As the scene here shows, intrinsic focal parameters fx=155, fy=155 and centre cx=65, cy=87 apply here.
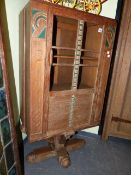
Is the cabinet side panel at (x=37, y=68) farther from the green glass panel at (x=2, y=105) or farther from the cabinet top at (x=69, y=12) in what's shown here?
the green glass panel at (x=2, y=105)

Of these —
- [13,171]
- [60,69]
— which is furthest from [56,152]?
[60,69]

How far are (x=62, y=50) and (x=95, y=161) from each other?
4.51 ft

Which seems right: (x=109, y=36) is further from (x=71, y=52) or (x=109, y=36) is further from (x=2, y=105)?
(x=2, y=105)

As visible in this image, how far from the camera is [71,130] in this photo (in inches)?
67.6

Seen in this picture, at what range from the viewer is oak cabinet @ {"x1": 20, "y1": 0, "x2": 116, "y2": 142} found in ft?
4.07

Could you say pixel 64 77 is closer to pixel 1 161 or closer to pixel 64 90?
pixel 64 90

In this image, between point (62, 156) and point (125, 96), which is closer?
point (62, 156)

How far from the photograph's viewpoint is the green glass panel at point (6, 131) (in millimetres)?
1068

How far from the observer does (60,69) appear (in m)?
1.94

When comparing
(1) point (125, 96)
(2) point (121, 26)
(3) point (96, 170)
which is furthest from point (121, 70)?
(3) point (96, 170)

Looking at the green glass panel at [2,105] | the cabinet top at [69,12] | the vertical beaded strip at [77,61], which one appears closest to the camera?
the green glass panel at [2,105]

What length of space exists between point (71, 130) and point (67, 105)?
0.32m

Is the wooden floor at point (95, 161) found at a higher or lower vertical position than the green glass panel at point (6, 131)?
lower

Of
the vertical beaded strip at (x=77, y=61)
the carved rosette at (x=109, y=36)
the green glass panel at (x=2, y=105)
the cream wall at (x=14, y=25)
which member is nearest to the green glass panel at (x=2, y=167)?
the green glass panel at (x=2, y=105)
